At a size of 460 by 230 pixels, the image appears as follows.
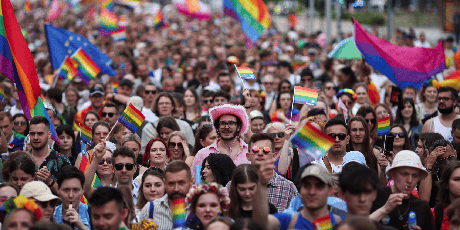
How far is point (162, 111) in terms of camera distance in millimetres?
10117

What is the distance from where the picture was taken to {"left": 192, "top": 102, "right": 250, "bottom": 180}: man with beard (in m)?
7.31

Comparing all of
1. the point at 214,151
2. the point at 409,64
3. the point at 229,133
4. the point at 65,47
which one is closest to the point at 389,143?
the point at 229,133

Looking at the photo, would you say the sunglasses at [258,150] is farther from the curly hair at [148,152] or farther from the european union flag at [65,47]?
the european union flag at [65,47]

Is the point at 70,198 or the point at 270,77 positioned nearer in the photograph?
the point at 70,198

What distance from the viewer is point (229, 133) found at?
740 cm

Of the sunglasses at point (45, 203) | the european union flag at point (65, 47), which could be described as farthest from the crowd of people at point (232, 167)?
the european union flag at point (65, 47)

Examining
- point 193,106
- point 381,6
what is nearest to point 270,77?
point 193,106

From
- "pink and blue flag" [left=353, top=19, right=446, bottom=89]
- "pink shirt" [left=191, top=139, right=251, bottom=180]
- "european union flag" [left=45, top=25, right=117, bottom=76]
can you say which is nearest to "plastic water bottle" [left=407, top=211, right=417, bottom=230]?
"pink shirt" [left=191, top=139, right=251, bottom=180]

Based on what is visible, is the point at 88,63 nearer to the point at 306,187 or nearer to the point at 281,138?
the point at 281,138

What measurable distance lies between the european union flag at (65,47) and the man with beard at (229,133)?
6.45 meters

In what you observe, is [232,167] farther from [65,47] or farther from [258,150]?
[65,47]

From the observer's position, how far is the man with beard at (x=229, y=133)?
288 inches

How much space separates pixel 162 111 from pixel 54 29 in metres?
4.33

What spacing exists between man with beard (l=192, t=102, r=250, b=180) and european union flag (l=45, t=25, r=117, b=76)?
21.2ft
